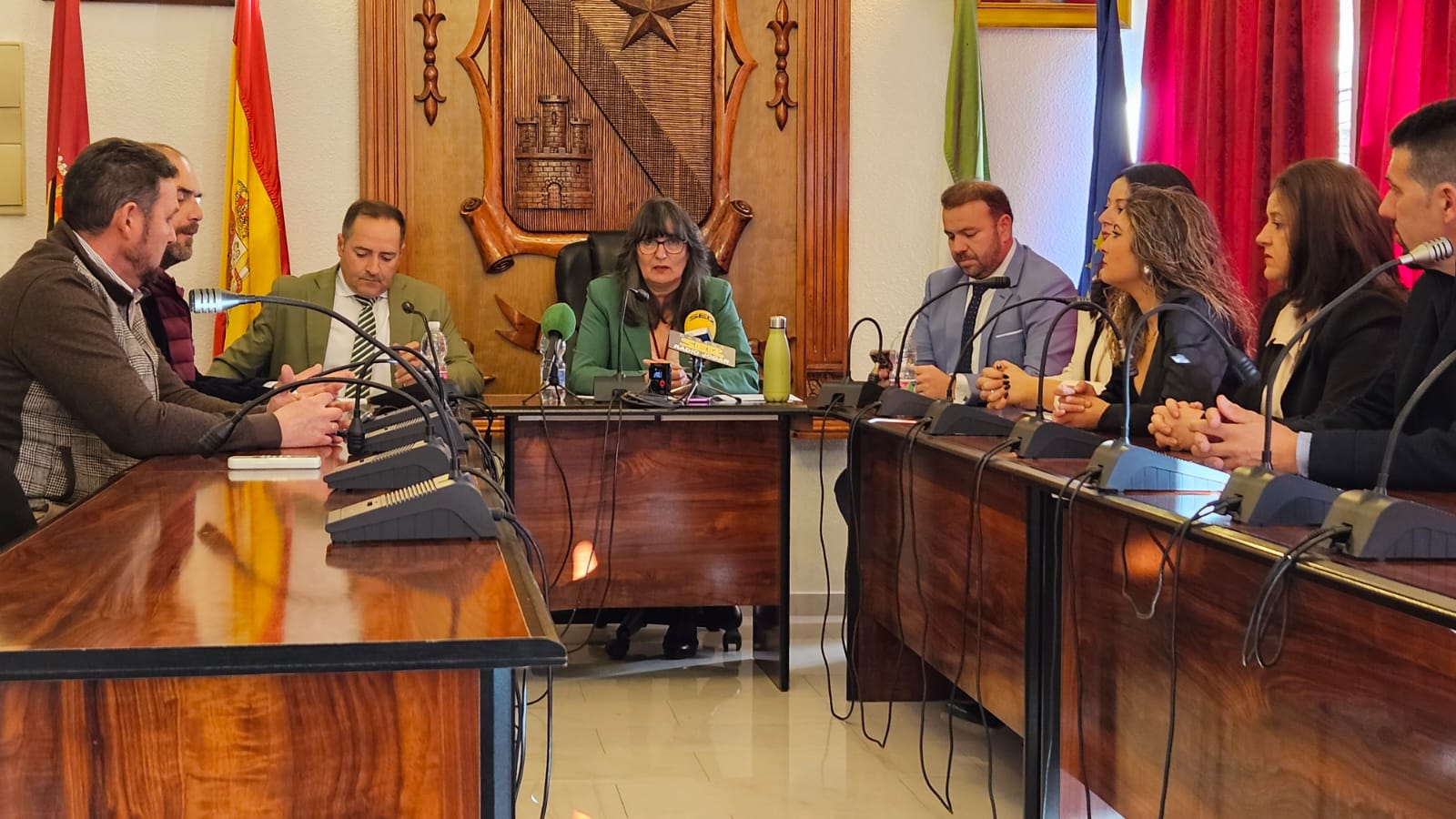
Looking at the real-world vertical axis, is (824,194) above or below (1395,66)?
below

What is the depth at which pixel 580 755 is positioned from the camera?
331 centimetres

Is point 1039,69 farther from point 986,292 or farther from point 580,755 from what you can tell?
point 580,755

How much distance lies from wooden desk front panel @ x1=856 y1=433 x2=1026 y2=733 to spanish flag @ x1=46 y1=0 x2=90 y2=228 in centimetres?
262

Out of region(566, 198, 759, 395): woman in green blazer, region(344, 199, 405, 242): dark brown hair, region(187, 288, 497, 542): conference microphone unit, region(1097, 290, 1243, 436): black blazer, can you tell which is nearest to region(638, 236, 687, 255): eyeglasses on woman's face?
region(566, 198, 759, 395): woman in green blazer

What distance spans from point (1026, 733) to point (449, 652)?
161 cm

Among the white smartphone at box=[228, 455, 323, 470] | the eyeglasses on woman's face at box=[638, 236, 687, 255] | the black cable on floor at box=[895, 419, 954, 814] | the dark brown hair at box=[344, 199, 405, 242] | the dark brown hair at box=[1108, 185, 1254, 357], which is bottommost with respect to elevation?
the black cable on floor at box=[895, 419, 954, 814]

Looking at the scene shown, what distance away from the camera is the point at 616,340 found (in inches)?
175

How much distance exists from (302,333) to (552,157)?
3.49 feet

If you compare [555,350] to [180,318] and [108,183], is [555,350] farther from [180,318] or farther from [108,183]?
[108,183]

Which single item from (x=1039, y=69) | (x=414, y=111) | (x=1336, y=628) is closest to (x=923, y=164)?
(x=1039, y=69)

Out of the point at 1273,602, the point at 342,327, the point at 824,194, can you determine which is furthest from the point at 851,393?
the point at 1273,602

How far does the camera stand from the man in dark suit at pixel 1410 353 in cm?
209

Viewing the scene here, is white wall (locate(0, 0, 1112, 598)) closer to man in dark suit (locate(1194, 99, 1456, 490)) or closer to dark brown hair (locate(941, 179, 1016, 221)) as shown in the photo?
dark brown hair (locate(941, 179, 1016, 221))

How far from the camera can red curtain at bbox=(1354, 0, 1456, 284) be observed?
10.8ft
